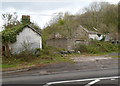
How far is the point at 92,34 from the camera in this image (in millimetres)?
33406

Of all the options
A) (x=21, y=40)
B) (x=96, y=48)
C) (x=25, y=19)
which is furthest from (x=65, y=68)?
(x=25, y=19)

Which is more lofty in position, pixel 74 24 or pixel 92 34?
pixel 74 24

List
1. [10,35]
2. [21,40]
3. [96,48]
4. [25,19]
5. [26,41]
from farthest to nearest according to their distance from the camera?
[96,48]
[25,19]
[26,41]
[21,40]
[10,35]

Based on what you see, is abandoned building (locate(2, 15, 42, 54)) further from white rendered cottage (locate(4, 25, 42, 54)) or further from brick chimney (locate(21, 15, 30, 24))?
brick chimney (locate(21, 15, 30, 24))

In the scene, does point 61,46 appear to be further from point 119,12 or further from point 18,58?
point 119,12

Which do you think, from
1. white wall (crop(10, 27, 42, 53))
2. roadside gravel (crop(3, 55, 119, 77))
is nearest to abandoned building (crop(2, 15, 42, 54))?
white wall (crop(10, 27, 42, 53))

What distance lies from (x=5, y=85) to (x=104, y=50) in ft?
59.3

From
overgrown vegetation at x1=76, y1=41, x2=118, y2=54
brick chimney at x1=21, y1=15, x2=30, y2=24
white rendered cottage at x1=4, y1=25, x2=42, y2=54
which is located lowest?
overgrown vegetation at x1=76, y1=41, x2=118, y2=54

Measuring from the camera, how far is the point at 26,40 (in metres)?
17.0

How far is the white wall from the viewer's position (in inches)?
646

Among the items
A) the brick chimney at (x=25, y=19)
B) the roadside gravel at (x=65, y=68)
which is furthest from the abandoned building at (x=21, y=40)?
the roadside gravel at (x=65, y=68)

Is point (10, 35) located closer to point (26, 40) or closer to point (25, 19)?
point (26, 40)

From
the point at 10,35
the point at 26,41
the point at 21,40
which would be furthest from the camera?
the point at 26,41

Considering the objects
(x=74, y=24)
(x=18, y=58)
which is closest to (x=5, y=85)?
(x=18, y=58)
